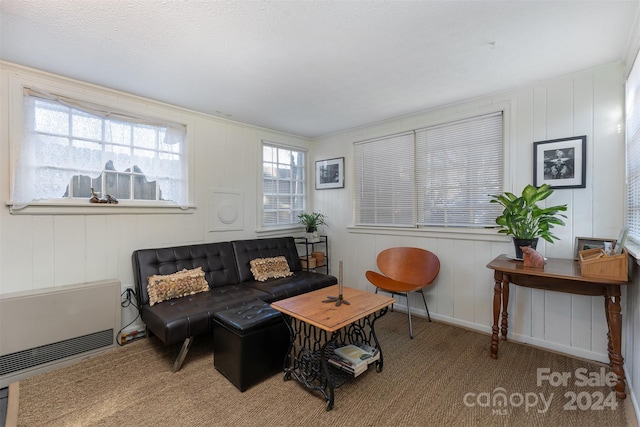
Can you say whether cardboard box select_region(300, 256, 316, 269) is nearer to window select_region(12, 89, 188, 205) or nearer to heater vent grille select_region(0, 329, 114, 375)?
window select_region(12, 89, 188, 205)

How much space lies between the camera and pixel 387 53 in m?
2.13

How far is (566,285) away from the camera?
7.07ft

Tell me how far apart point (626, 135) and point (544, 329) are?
5.70ft

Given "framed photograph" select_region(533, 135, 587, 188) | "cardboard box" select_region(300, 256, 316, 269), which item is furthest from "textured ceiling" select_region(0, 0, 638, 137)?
"cardboard box" select_region(300, 256, 316, 269)

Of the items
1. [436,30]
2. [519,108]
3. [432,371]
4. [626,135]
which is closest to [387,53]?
[436,30]

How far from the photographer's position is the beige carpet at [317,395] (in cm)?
174

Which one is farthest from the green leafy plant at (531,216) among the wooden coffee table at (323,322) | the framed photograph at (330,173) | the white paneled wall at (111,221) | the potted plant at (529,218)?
the white paneled wall at (111,221)

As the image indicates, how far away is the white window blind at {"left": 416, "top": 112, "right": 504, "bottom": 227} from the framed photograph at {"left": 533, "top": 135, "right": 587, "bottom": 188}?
0.31 meters

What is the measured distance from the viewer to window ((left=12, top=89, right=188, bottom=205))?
2.39m

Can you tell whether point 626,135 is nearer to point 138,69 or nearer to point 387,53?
point 387,53

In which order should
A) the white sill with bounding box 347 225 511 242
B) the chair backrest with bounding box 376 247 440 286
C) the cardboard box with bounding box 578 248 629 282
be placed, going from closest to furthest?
the cardboard box with bounding box 578 248 629 282 < the white sill with bounding box 347 225 511 242 < the chair backrest with bounding box 376 247 440 286

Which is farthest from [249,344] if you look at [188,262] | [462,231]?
[462,231]

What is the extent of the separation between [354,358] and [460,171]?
2.26 m

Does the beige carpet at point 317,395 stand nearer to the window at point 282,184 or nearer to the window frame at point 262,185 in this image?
the window frame at point 262,185
